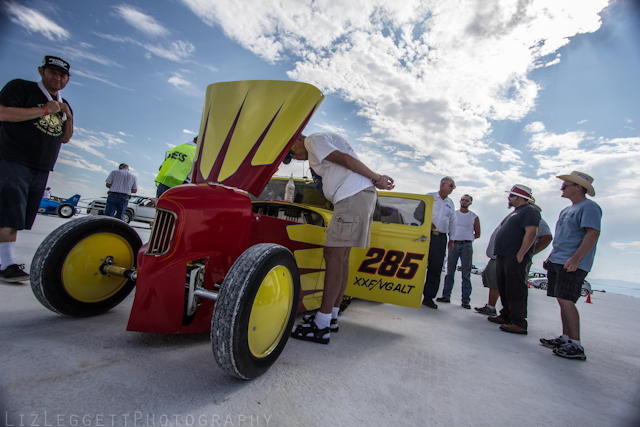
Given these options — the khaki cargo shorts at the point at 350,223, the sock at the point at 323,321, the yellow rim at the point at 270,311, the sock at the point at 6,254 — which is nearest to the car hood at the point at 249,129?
the khaki cargo shorts at the point at 350,223

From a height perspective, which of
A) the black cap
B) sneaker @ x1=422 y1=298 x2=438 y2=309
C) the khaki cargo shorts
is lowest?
sneaker @ x1=422 y1=298 x2=438 y2=309

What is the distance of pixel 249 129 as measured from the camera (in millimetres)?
2135

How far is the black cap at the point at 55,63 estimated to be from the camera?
261cm

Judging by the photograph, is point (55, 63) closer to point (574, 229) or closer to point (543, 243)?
point (574, 229)

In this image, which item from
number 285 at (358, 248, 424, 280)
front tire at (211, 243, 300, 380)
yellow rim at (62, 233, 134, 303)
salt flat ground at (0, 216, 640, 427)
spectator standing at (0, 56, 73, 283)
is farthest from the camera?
number 285 at (358, 248, 424, 280)

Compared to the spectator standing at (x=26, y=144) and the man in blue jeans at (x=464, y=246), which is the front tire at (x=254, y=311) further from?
the man in blue jeans at (x=464, y=246)

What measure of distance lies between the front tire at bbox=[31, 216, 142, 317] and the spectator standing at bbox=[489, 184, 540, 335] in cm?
403

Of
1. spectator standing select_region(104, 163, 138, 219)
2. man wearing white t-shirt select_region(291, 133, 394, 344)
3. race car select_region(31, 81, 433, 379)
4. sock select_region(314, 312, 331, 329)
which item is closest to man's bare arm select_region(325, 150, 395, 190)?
man wearing white t-shirt select_region(291, 133, 394, 344)

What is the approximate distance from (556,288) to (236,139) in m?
3.25

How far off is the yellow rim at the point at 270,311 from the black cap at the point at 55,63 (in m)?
2.75

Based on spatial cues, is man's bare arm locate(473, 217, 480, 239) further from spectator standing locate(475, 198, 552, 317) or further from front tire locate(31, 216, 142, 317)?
front tire locate(31, 216, 142, 317)

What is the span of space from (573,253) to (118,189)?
737 centimetres

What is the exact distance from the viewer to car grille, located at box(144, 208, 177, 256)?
66.6 inches

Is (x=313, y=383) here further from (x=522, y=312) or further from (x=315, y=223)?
(x=522, y=312)
